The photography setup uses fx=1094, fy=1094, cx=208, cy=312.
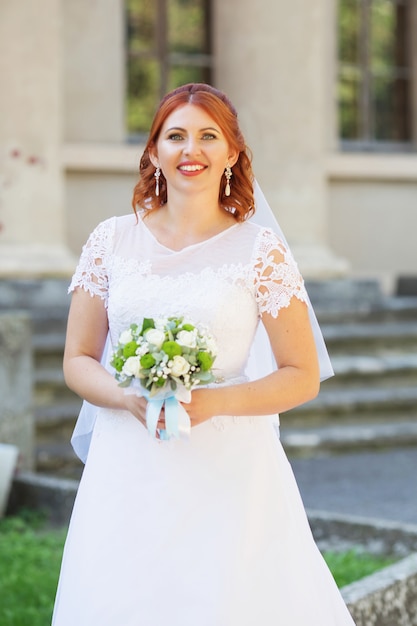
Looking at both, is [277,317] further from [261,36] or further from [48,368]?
[261,36]

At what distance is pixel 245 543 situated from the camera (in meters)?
2.90

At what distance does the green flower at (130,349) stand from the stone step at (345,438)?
4916 millimetres

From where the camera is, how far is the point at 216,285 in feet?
9.54

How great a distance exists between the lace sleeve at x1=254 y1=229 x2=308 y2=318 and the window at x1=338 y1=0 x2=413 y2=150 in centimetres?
877

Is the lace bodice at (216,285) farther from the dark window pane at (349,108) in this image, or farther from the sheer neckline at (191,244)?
the dark window pane at (349,108)

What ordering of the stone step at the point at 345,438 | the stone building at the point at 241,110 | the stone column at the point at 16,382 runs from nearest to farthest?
1. the stone column at the point at 16,382
2. the stone step at the point at 345,438
3. the stone building at the point at 241,110

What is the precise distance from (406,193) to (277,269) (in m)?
8.66

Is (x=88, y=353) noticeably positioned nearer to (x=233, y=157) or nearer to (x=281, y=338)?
(x=281, y=338)

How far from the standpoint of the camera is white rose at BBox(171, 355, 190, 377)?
100.0 inches

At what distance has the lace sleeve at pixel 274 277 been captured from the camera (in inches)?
115

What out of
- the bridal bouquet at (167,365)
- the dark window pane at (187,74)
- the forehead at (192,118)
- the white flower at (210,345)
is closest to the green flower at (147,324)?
the bridal bouquet at (167,365)

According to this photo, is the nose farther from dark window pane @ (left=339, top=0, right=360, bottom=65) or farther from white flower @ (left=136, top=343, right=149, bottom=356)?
dark window pane @ (left=339, top=0, right=360, bottom=65)

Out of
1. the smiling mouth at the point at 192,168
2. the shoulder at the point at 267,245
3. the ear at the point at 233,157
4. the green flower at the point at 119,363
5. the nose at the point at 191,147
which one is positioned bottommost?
the green flower at the point at 119,363

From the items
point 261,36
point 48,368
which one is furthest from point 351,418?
point 261,36
